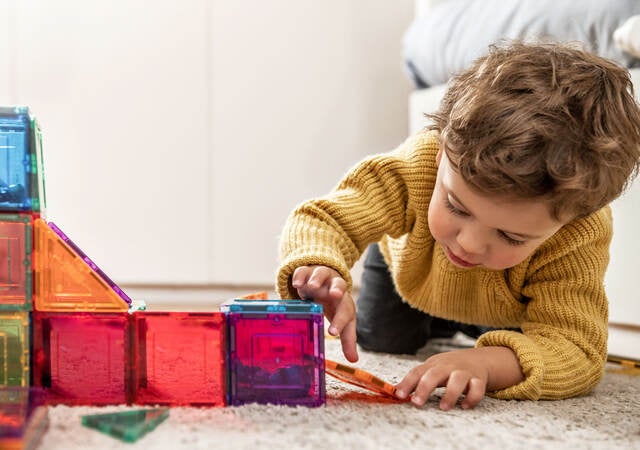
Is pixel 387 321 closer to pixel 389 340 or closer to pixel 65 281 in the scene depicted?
pixel 389 340

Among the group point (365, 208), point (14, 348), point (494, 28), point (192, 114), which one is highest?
point (494, 28)

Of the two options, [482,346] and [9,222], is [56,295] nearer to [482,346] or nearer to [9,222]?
[9,222]

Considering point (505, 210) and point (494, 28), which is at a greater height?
point (494, 28)

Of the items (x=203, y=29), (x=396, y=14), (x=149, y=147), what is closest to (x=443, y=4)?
(x=396, y=14)

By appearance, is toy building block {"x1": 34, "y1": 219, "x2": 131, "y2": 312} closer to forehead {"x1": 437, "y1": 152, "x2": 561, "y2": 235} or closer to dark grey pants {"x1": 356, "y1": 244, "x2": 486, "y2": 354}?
forehead {"x1": 437, "y1": 152, "x2": 561, "y2": 235}

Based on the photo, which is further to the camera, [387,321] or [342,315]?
[387,321]

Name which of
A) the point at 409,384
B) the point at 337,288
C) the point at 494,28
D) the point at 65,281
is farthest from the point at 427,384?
the point at 494,28

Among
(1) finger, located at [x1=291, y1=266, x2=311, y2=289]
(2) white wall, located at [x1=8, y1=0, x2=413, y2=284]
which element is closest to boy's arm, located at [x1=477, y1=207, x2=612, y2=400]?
(1) finger, located at [x1=291, y1=266, x2=311, y2=289]

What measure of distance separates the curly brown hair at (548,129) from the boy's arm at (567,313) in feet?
0.27

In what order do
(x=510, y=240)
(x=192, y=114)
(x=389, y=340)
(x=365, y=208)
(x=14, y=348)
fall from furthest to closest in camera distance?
1. (x=192, y=114)
2. (x=389, y=340)
3. (x=365, y=208)
4. (x=510, y=240)
5. (x=14, y=348)

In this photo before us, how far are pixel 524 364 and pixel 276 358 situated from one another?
259 mm

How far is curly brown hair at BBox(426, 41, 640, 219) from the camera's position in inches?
27.6

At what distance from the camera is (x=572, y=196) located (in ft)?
2.37

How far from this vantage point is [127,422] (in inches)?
22.2
